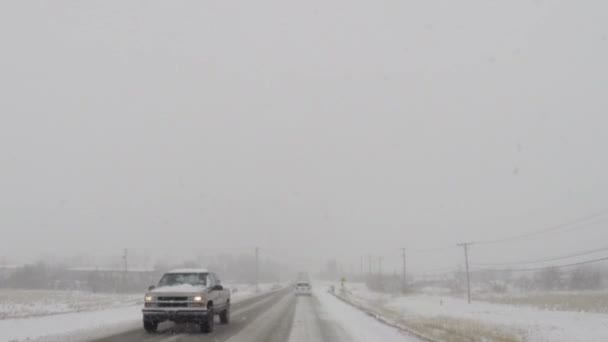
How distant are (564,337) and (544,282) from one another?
342ft

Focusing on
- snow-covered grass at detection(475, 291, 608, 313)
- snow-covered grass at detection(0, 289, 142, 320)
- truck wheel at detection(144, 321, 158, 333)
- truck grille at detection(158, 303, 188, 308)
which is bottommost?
snow-covered grass at detection(475, 291, 608, 313)

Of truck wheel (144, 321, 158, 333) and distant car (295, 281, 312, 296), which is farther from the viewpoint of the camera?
distant car (295, 281, 312, 296)

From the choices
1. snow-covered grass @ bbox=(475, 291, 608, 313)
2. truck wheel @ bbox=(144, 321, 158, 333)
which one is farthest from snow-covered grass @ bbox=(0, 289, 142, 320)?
snow-covered grass @ bbox=(475, 291, 608, 313)

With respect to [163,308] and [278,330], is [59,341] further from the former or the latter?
[278,330]

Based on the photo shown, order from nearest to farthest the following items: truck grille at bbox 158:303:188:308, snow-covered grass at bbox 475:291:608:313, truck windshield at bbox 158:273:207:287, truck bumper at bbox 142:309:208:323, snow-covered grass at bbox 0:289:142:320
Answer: truck bumper at bbox 142:309:208:323 → truck grille at bbox 158:303:188:308 → truck windshield at bbox 158:273:207:287 → snow-covered grass at bbox 0:289:142:320 → snow-covered grass at bbox 475:291:608:313

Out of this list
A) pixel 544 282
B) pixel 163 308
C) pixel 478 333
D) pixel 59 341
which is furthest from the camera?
pixel 544 282

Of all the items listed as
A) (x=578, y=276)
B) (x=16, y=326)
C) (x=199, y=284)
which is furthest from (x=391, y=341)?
(x=578, y=276)

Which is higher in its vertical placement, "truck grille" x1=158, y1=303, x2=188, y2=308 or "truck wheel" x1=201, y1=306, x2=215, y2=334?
"truck grille" x1=158, y1=303, x2=188, y2=308

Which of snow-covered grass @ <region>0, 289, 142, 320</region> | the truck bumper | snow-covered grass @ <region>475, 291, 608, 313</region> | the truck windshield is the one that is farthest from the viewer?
snow-covered grass @ <region>475, 291, 608, 313</region>

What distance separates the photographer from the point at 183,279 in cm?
1959

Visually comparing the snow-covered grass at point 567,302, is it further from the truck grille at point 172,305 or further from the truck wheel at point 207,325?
the truck grille at point 172,305

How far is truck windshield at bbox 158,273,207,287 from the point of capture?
19391 millimetres

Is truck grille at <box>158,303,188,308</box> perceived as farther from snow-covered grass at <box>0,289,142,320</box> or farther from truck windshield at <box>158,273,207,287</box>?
snow-covered grass at <box>0,289,142,320</box>

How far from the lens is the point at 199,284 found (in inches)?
757
